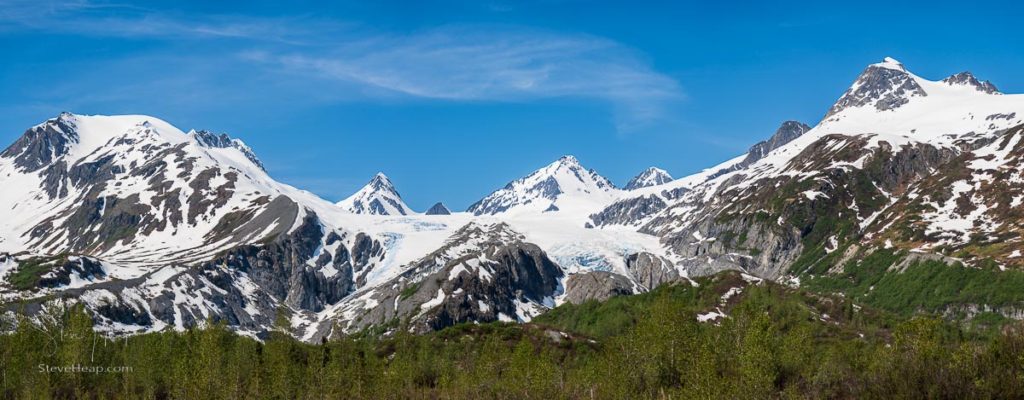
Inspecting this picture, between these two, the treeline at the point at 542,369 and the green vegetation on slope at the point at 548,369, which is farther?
the green vegetation on slope at the point at 548,369

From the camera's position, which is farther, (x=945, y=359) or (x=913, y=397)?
(x=945, y=359)

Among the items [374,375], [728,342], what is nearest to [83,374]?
[374,375]

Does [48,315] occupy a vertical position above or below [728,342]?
above

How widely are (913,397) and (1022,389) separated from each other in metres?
12.4

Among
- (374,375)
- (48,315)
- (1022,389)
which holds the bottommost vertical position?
(1022,389)

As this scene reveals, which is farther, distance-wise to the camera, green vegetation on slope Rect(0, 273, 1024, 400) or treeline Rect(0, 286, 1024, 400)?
green vegetation on slope Rect(0, 273, 1024, 400)

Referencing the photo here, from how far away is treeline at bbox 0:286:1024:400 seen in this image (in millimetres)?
104438

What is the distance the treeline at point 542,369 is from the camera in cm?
10444

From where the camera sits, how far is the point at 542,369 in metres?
122

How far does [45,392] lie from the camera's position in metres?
101

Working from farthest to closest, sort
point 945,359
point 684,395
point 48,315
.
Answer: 1. point 48,315
2. point 945,359
3. point 684,395

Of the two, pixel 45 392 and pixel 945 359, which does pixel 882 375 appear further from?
pixel 45 392

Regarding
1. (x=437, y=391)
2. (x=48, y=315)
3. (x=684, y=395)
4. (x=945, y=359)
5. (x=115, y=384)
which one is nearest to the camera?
(x=684, y=395)

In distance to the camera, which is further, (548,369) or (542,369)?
(548,369)
